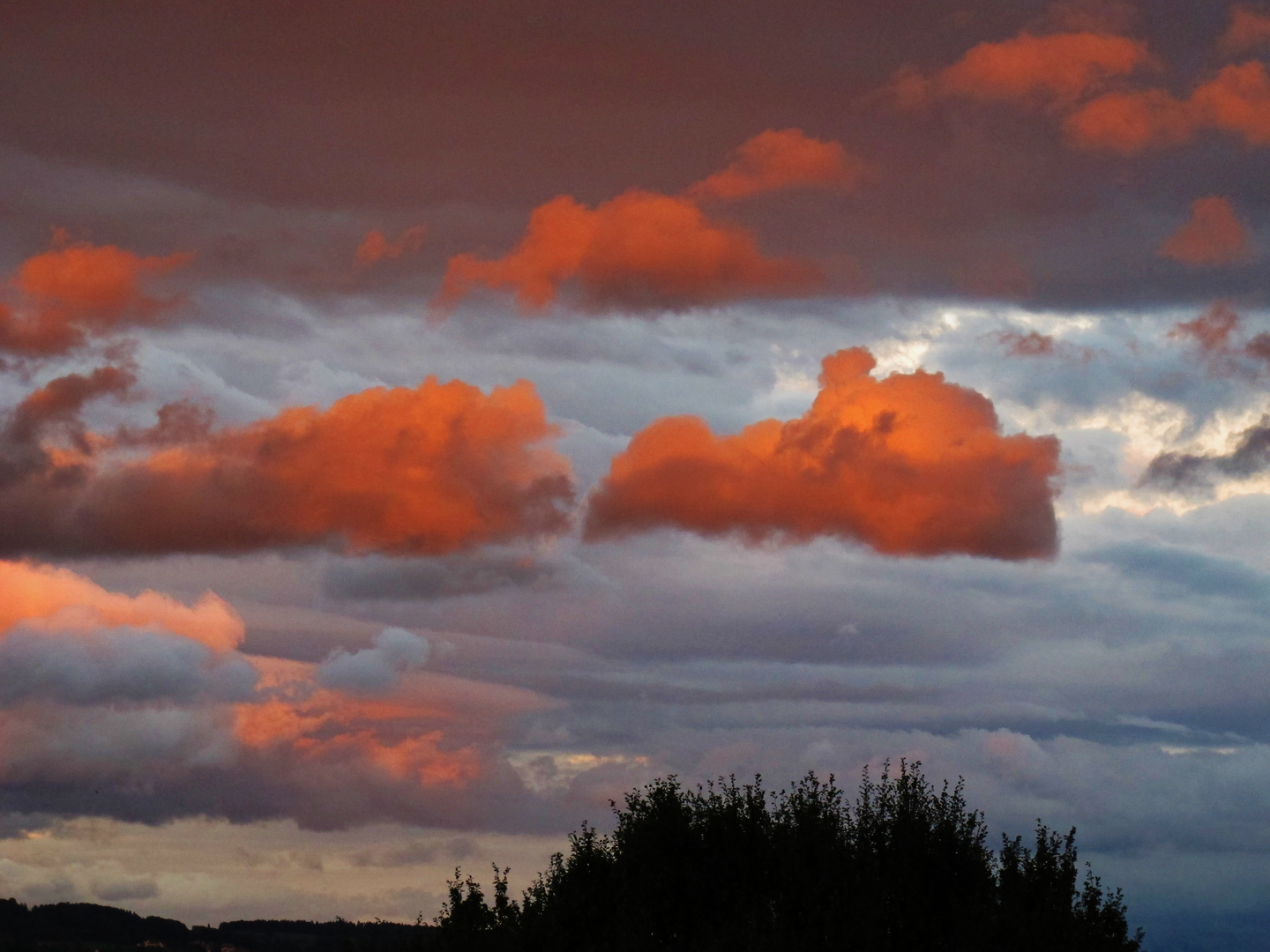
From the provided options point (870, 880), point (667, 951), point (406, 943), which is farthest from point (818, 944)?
point (406, 943)

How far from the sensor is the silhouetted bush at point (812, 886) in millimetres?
54469

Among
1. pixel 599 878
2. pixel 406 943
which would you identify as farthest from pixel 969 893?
pixel 406 943

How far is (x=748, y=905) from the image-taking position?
195ft

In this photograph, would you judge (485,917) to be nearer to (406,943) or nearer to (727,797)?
(406,943)

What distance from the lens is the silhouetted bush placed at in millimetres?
54469

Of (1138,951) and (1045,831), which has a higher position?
(1045,831)

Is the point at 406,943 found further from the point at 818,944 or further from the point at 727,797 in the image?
the point at 818,944

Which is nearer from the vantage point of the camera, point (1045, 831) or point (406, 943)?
point (1045, 831)

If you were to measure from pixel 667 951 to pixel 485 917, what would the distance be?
19.0 meters

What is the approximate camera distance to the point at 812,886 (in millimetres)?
57031

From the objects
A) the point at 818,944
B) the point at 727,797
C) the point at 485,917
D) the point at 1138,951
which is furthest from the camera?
the point at 485,917

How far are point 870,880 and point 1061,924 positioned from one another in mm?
7007

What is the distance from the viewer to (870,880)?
55.9m

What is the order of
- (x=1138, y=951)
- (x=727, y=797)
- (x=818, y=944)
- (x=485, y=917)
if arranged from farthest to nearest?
(x=485, y=917), (x=727, y=797), (x=1138, y=951), (x=818, y=944)
